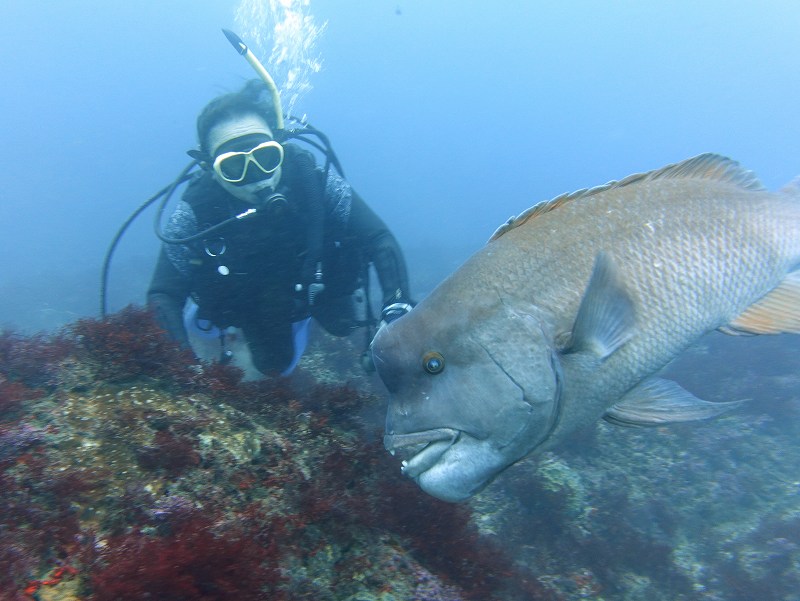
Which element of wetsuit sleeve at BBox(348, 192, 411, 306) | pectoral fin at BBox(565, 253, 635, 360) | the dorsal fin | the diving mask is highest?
the diving mask

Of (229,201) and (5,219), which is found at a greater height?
(5,219)

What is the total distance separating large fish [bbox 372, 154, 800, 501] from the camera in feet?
6.07

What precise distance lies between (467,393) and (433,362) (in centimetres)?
20

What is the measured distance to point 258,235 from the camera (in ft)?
14.4

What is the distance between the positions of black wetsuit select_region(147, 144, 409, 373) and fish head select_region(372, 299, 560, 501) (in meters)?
2.20

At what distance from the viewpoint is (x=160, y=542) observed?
63.3 inches

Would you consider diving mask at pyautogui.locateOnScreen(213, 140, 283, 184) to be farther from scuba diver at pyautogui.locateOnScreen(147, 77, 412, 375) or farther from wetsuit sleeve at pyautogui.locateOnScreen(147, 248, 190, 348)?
wetsuit sleeve at pyautogui.locateOnScreen(147, 248, 190, 348)

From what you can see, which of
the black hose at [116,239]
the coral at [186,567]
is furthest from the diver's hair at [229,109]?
the coral at [186,567]

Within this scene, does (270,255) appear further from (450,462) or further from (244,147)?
(450,462)

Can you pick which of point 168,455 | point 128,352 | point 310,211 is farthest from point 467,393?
point 310,211

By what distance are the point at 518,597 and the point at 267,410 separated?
2.18 m

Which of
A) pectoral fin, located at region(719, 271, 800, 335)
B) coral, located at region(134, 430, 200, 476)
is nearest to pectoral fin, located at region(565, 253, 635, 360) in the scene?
pectoral fin, located at region(719, 271, 800, 335)

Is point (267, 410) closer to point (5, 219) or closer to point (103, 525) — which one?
point (103, 525)

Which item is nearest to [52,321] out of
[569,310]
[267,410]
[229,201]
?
[229,201]
